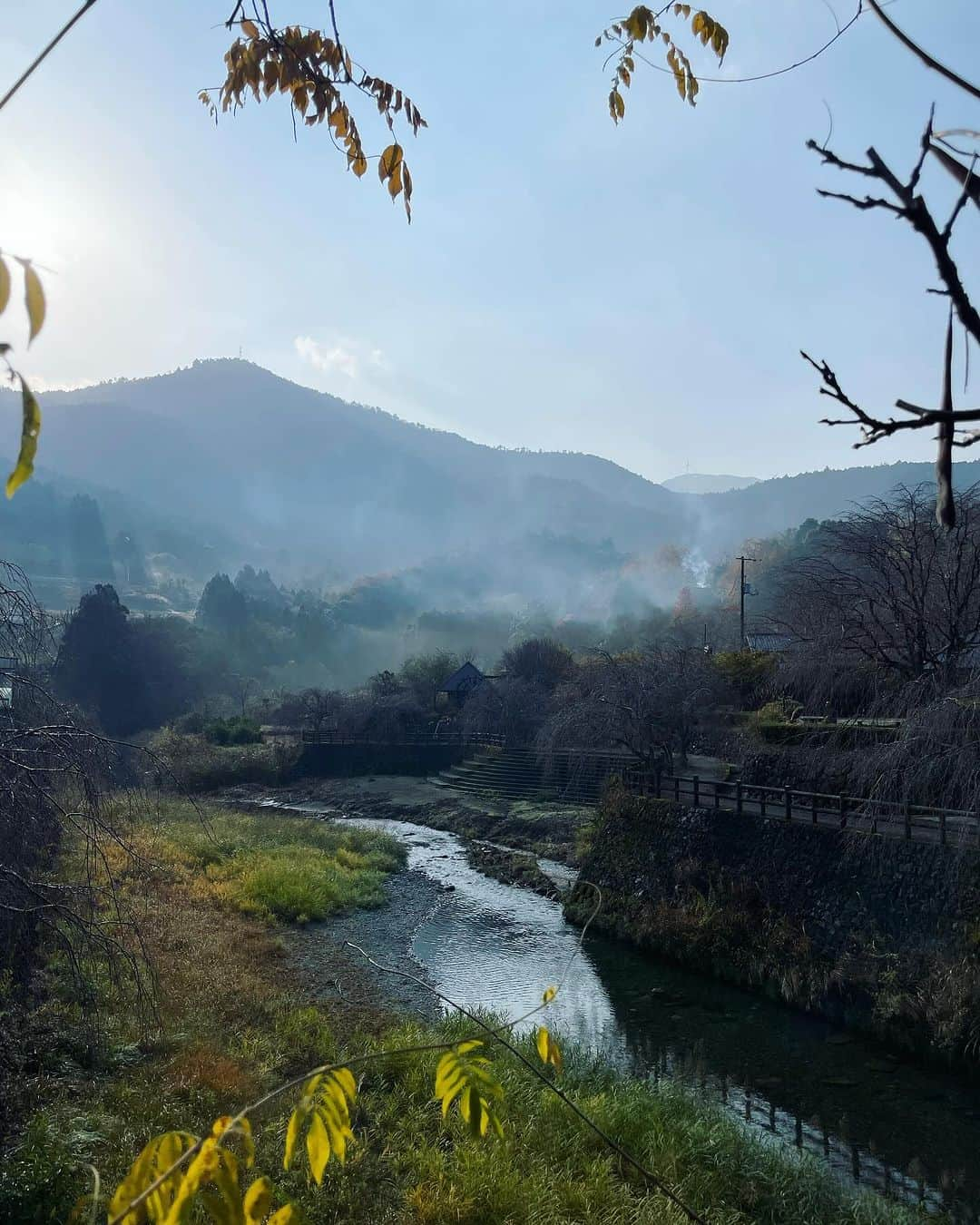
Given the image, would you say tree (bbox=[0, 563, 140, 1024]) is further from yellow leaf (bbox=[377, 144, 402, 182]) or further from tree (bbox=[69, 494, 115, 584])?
tree (bbox=[69, 494, 115, 584])

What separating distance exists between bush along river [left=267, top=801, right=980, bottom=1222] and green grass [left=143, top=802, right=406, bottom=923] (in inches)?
60.6

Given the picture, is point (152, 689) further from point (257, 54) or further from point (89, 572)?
point (89, 572)

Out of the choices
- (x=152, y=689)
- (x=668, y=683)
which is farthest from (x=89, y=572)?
(x=668, y=683)

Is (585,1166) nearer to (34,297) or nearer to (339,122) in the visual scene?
(339,122)

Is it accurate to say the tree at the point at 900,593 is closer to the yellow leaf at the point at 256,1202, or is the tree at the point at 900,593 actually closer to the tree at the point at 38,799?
the tree at the point at 38,799

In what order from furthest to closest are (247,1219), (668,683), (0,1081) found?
(668,683), (0,1081), (247,1219)

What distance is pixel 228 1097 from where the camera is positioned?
9344 millimetres

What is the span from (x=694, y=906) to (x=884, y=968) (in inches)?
184

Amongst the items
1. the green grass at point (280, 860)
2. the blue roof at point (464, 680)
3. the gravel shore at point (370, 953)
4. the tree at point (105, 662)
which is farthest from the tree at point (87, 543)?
the gravel shore at point (370, 953)

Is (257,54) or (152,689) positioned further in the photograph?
(152,689)

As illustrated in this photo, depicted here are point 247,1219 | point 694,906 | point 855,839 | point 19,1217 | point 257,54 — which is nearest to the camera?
point 247,1219

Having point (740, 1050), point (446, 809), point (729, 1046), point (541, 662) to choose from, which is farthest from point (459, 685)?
point (740, 1050)

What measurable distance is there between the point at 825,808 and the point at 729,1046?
5945 millimetres

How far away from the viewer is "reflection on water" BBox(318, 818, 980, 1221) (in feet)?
33.4
